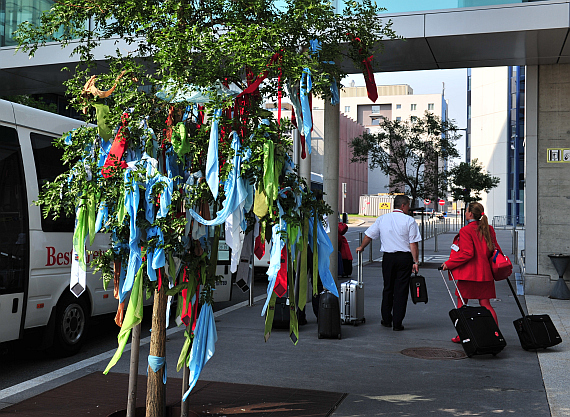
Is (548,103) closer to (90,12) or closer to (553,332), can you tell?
(553,332)

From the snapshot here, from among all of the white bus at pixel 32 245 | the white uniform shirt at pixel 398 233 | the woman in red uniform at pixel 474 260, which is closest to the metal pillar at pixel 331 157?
the white uniform shirt at pixel 398 233

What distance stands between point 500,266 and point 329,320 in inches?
85.7

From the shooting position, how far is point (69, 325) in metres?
7.35

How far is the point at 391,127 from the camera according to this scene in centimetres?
2242

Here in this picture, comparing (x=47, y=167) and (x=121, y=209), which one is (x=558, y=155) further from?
(x=121, y=209)

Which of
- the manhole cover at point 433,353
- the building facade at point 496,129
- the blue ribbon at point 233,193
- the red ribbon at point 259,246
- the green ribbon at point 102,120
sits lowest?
the manhole cover at point 433,353

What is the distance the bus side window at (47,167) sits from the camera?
22.7 ft

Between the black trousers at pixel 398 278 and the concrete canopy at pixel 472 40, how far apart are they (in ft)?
11.3

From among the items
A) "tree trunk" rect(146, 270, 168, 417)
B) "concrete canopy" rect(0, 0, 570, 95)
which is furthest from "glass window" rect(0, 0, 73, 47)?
"tree trunk" rect(146, 270, 168, 417)

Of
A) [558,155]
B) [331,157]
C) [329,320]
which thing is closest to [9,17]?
[331,157]

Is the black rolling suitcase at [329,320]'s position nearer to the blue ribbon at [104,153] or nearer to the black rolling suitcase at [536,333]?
the black rolling suitcase at [536,333]

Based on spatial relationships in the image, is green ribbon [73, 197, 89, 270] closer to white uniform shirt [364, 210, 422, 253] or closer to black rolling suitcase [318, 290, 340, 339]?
black rolling suitcase [318, 290, 340, 339]

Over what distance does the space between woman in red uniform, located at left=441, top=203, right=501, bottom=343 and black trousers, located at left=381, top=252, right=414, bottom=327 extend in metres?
0.72

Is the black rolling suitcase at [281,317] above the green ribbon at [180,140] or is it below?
below
